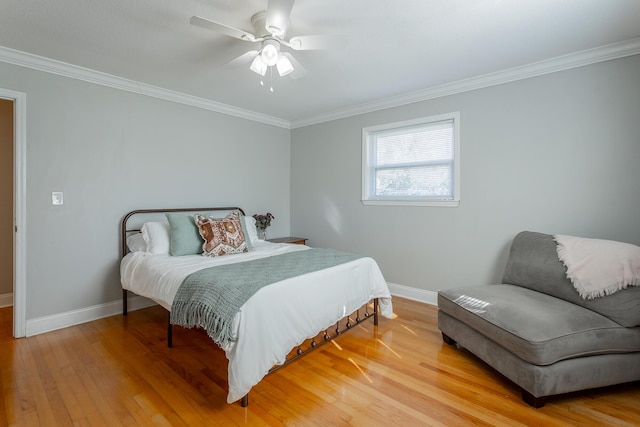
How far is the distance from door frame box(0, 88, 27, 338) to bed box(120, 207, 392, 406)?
754 mm

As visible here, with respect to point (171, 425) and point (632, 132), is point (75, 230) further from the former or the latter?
point (632, 132)

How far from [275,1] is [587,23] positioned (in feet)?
7.15

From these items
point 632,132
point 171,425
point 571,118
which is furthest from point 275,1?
point 632,132

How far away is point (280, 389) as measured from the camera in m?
2.04

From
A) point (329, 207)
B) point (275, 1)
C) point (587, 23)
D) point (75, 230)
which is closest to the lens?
point (275, 1)

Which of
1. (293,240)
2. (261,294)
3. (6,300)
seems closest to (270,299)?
(261,294)

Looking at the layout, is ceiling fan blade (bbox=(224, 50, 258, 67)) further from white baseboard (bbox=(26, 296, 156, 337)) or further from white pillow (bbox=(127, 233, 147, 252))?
white baseboard (bbox=(26, 296, 156, 337))

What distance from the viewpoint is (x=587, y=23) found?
86.7 inches

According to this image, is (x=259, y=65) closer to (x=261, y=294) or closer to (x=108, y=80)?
(x=261, y=294)

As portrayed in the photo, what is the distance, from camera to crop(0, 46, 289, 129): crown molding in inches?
105

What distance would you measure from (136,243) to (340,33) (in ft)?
9.02

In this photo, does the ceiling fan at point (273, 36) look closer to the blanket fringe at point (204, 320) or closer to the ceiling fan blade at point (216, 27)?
the ceiling fan blade at point (216, 27)

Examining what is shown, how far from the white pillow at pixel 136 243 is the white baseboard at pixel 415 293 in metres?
2.85

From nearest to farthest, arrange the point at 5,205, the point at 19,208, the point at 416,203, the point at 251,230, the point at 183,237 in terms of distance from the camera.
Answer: the point at 19,208, the point at 183,237, the point at 5,205, the point at 416,203, the point at 251,230
